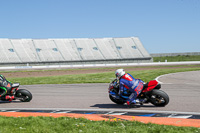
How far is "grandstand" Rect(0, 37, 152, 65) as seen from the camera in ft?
207

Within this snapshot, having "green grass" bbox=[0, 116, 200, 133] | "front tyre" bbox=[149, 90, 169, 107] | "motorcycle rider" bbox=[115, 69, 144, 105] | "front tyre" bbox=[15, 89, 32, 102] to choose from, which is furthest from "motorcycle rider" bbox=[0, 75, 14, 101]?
"front tyre" bbox=[149, 90, 169, 107]

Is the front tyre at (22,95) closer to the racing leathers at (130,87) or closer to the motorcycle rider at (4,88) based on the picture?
the motorcycle rider at (4,88)

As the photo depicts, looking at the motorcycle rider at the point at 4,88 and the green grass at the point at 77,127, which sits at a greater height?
the motorcycle rider at the point at 4,88

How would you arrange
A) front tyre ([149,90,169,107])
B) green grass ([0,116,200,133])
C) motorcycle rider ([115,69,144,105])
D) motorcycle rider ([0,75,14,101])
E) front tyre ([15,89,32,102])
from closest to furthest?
green grass ([0,116,200,133]), front tyre ([149,90,169,107]), motorcycle rider ([115,69,144,105]), motorcycle rider ([0,75,14,101]), front tyre ([15,89,32,102])

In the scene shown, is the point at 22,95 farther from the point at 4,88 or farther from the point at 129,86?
the point at 129,86

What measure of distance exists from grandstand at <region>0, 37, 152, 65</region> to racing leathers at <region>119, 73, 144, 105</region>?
2026 inches

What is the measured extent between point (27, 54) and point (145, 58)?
95.0 feet

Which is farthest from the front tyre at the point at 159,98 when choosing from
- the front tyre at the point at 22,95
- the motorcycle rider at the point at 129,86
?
the front tyre at the point at 22,95

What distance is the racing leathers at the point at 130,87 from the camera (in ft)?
29.9

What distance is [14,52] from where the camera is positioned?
64.1m

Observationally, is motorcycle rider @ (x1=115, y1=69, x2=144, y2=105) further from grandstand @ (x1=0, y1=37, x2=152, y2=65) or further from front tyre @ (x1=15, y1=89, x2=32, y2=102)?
grandstand @ (x1=0, y1=37, x2=152, y2=65)

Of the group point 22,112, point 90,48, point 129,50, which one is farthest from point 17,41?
point 22,112

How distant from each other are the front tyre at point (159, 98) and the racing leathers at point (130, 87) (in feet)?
1.56

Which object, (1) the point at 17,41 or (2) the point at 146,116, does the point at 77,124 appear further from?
(1) the point at 17,41
